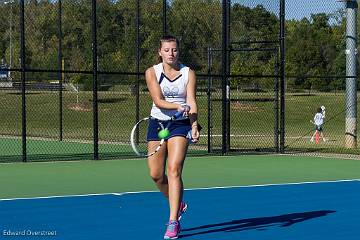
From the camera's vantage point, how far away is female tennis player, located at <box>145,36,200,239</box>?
891 cm

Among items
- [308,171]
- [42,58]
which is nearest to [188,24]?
[42,58]

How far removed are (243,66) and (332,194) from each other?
13.2 metres

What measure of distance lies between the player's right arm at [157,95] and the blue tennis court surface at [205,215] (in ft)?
4.38

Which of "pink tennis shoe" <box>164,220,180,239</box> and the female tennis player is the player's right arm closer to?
the female tennis player

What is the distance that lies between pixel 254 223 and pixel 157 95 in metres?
2.10

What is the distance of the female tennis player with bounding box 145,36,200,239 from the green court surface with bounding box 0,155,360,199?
4.24 m

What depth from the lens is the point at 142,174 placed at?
53.3ft

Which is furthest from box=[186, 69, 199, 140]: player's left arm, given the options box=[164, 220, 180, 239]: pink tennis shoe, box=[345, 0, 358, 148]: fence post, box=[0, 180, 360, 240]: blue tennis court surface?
box=[345, 0, 358, 148]: fence post

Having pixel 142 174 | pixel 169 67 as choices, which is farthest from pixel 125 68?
pixel 169 67

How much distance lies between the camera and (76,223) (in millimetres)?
9891

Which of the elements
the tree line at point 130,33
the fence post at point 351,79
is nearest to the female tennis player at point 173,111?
the tree line at point 130,33

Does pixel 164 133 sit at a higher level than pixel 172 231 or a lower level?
higher

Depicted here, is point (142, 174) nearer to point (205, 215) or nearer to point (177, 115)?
point (205, 215)

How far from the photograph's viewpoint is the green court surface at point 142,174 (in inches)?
547
